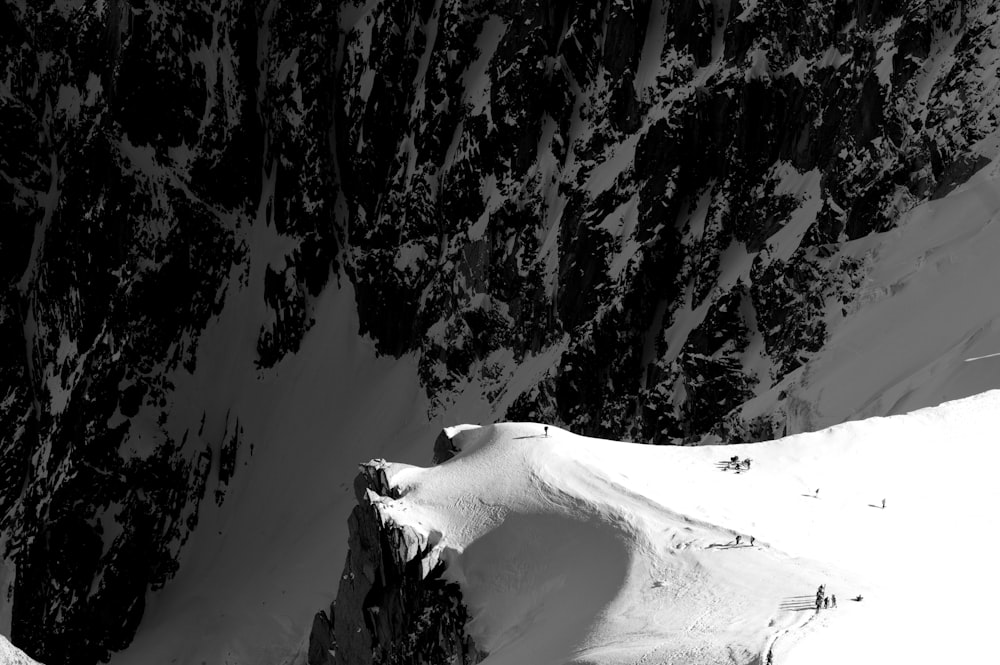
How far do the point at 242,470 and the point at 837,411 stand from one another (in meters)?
68.1

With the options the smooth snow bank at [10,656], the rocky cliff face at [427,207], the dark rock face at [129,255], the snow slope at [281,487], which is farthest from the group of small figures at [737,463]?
the dark rock face at [129,255]

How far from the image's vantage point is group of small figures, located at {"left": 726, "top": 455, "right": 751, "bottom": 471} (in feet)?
96.5

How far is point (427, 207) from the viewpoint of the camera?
97.6 m

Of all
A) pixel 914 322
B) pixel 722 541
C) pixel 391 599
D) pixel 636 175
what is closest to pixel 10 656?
pixel 722 541

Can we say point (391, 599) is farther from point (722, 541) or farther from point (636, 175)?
point (636, 175)

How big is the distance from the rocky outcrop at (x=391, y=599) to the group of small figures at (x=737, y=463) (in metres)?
7.59

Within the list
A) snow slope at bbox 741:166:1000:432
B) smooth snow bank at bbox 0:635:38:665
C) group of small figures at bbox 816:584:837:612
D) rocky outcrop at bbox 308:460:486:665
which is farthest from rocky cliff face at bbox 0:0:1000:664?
smooth snow bank at bbox 0:635:38:665

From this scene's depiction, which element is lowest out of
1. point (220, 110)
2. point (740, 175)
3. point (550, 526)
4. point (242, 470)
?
point (550, 526)

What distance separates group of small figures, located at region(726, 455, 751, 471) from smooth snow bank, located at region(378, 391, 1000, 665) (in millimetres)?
261

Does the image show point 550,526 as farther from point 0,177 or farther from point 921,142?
point 0,177

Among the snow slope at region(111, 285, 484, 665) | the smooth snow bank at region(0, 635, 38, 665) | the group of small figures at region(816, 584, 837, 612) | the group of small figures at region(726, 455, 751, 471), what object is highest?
the snow slope at region(111, 285, 484, 665)

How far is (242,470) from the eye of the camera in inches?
4053

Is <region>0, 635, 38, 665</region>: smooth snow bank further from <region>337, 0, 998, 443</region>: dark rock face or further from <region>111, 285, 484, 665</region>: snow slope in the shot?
<region>111, 285, 484, 665</region>: snow slope

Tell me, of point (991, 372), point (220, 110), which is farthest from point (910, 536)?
point (220, 110)
